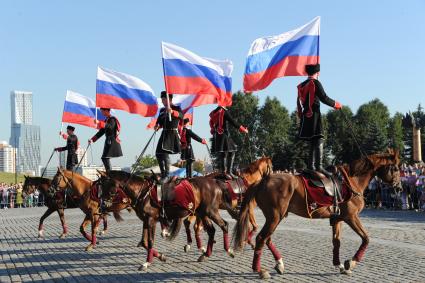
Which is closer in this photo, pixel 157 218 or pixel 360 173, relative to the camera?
pixel 360 173

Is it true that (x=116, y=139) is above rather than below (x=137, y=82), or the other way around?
below

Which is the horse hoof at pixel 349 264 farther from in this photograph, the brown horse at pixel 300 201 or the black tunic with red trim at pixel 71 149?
the black tunic with red trim at pixel 71 149

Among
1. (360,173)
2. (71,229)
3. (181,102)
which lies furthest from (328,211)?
(71,229)

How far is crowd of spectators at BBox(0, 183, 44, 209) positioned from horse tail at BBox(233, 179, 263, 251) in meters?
32.8

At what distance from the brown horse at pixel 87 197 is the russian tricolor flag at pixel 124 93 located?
7.15 ft

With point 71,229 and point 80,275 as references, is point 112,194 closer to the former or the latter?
point 80,275

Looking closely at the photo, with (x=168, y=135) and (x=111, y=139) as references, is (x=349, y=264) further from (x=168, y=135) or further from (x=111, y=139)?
(x=111, y=139)

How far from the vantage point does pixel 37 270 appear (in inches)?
411

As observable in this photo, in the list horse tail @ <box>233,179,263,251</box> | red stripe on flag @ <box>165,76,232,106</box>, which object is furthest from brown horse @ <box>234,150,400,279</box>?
red stripe on flag @ <box>165,76,232,106</box>

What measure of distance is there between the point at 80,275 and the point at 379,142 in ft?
175

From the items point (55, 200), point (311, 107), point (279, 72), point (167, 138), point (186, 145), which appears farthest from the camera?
point (55, 200)

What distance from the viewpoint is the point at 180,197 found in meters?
10.7

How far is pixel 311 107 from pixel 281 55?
7.43 ft

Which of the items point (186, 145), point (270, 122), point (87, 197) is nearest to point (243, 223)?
point (186, 145)
